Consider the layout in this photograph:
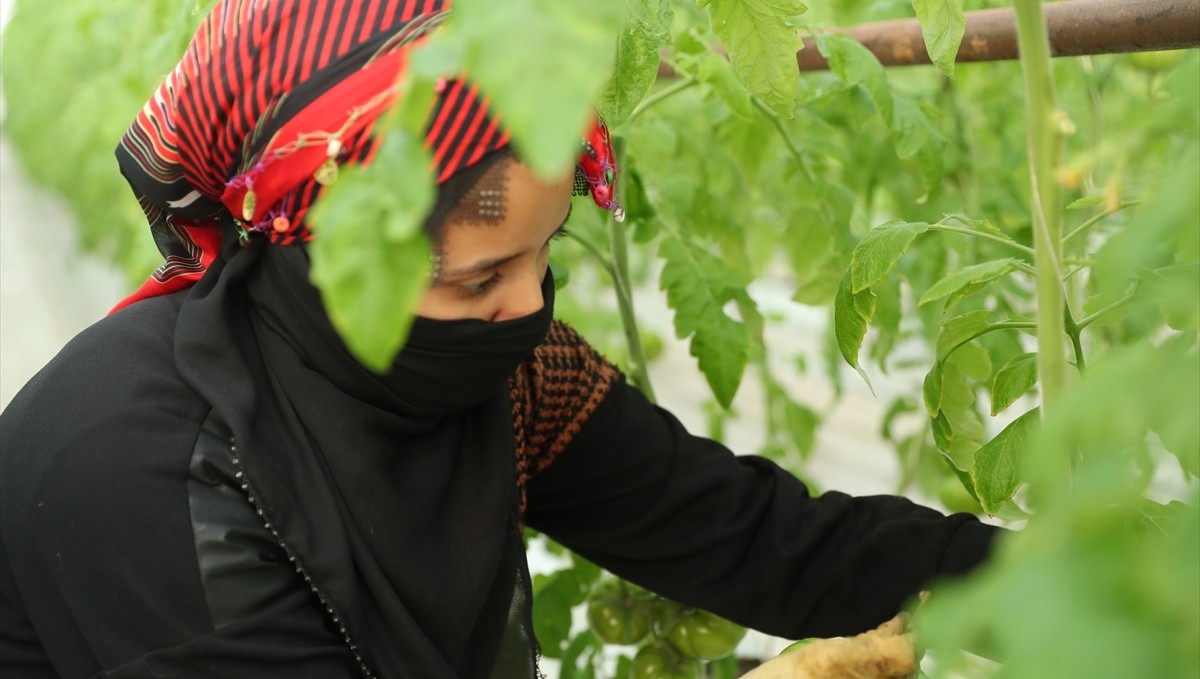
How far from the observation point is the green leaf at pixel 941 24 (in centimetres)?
71

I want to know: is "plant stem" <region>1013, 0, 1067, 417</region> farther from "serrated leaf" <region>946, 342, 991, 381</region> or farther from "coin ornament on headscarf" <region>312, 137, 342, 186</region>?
"coin ornament on headscarf" <region>312, 137, 342, 186</region>

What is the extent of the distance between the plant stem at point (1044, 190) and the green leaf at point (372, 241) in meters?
0.38

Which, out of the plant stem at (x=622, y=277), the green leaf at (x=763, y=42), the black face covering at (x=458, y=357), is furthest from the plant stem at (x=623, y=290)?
the green leaf at (x=763, y=42)

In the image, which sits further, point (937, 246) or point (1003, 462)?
point (937, 246)

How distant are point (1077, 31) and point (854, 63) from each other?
0.22m

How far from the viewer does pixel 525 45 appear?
0.33 m

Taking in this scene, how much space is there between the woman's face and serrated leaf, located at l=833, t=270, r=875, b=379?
0.21 meters

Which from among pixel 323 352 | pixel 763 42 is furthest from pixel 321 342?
pixel 763 42

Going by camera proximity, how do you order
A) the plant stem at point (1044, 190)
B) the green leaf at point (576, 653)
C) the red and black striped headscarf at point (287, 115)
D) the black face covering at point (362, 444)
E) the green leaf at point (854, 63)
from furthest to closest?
1. the green leaf at point (576, 653)
2. the green leaf at point (854, 63)
3. the black face covering at point (362, 444)
4. the red and black striped headscarf at point (287, 115)
5. the plant stem at point (1044, 190)

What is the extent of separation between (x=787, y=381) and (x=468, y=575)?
2851mm

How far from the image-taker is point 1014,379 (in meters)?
0.80

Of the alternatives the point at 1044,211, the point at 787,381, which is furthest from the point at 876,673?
the point at 787,381

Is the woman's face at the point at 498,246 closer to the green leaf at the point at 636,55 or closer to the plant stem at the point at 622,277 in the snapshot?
the green leaf at the point at 636,55

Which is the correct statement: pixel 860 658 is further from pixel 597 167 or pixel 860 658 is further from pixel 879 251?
pixel 597 167
